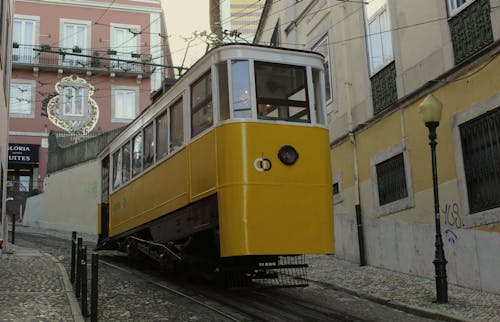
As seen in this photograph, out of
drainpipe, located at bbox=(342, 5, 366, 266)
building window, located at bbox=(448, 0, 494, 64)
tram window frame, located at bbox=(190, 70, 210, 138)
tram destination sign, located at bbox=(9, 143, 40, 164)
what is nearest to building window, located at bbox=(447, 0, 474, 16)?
building window, located at bbox=(448, 0, 494, 64)

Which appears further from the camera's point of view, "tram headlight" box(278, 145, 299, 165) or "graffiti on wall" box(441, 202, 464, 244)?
"graffiti on wall" box(441, 202, 464, 244)

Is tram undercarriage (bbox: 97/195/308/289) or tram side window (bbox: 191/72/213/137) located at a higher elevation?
tram side window (bbox: 191/72/213/137)

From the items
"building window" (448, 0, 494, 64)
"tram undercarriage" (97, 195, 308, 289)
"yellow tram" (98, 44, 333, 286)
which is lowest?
"tram undercarriage" (97, 195, 308, 289)

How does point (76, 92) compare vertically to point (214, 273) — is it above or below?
above

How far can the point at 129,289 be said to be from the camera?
8.85 meters

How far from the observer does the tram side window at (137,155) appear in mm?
10500

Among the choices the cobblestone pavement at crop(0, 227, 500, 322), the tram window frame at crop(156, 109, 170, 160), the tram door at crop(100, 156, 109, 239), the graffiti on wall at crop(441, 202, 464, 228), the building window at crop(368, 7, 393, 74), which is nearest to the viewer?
the cobblestone pavement at crop(0, 227, 500, 322)

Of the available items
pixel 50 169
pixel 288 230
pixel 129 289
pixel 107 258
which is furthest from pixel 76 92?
pixel 288 230

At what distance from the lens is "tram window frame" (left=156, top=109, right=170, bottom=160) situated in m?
9.18

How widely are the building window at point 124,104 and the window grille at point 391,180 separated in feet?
73.5

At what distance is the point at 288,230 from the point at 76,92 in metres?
26.5

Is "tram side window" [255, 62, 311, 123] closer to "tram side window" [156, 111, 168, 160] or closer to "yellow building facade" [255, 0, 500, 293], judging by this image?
"tram side window" [156, 111, 168, 160]

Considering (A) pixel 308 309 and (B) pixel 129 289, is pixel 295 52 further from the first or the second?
(B) pixel 129 289

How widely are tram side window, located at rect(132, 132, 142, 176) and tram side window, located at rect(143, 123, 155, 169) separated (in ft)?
1.01
